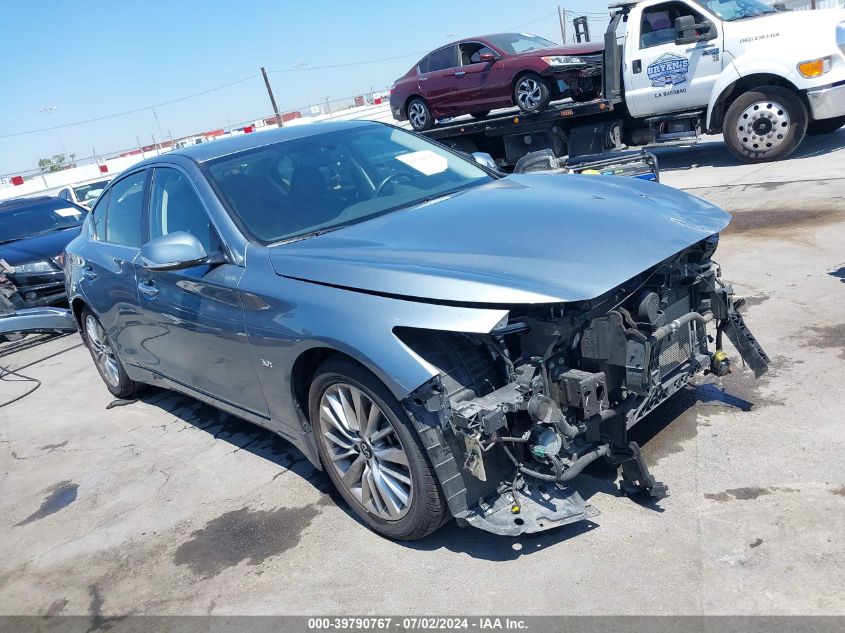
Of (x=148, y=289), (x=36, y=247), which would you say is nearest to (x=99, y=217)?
(x=148, y=289)

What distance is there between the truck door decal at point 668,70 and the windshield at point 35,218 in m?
9.05

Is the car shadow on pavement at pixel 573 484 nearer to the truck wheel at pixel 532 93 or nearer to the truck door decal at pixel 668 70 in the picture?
the truck door decal at pixel 668 70

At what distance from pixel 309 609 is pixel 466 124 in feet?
38.6

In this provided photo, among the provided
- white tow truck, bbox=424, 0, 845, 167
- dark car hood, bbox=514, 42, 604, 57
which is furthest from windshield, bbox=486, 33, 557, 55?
white tow truck, bbox=424, 0, 845, 167

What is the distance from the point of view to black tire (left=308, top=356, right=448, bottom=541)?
2.97 metres

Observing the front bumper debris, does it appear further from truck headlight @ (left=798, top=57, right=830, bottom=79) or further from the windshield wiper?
the windshield wiper

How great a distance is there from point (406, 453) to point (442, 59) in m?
12.4

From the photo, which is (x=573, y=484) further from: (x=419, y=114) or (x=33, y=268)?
(x=419, y=114)

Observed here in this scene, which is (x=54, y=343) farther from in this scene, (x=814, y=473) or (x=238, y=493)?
(x=814, y=473)

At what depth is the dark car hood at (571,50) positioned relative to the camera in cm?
1205

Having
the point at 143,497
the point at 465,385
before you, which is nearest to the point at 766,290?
the point at 465,385

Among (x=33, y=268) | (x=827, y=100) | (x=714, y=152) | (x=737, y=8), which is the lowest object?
(x=714, y=152)

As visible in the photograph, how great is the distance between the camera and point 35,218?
36.4ft

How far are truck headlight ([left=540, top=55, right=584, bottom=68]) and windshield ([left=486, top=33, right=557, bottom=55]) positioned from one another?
2.20ft
